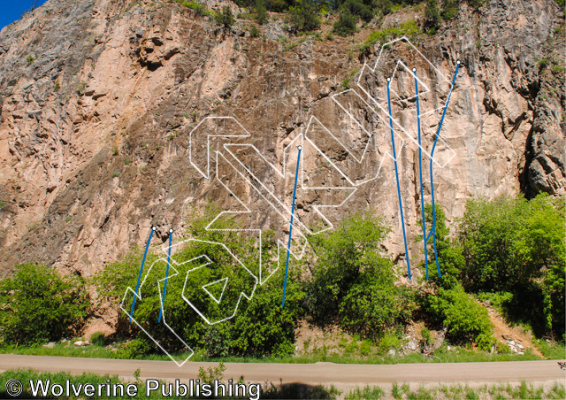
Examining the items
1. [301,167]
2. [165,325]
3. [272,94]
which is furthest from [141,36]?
[165,325]

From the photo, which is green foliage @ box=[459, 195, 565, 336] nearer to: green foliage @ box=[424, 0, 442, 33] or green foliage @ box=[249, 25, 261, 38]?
green foliage @ box=[424, 0, 442, 33]

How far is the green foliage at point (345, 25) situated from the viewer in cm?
2919

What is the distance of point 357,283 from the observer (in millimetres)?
16281

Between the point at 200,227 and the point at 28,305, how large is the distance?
1002 cm

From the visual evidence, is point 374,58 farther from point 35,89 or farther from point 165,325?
point 35,89

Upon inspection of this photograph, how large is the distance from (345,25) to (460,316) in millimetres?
25326

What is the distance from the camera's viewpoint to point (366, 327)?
51.9ft

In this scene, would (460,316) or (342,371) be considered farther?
(460,316)

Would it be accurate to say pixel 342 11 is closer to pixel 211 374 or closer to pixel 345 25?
pixel 345 25

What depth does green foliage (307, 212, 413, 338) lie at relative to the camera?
15336 millimetres

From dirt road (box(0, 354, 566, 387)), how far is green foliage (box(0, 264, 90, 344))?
3.53 meters

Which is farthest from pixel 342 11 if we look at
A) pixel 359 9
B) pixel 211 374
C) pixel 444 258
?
pixel 211 374
